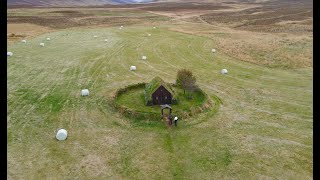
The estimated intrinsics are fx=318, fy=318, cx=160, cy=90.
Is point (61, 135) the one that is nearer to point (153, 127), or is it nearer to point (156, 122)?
point (153, 127)

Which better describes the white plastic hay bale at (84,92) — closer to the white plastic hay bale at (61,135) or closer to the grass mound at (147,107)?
the grass mound at (147,107)

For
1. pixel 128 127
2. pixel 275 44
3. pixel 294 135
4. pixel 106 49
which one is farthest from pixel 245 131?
pixel 275 44

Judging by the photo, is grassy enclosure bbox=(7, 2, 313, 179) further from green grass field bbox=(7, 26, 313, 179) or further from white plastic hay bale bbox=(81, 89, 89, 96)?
white plastic hay bale bbox=(81, 89, 89, 96)

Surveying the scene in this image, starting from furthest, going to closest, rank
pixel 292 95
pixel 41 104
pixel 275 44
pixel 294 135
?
pixel 275 44
pixel 292 95
pixel 41 104
pixel 294 135

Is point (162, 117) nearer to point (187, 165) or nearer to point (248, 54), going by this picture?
point (187, 165)
